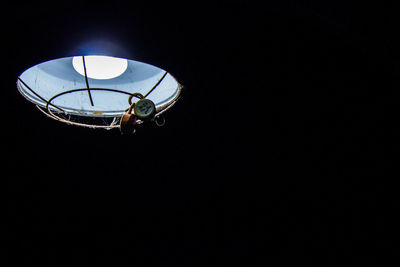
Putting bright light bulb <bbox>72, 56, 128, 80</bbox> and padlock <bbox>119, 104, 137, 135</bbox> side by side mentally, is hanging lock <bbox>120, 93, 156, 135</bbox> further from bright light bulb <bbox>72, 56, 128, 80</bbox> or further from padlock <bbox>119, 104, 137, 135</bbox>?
bright light bulb <bbox>72, 56, 128, 80</bbox>

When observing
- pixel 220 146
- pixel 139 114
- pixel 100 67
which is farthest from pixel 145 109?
pixel 220 146

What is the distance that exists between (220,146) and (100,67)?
1.95 meters

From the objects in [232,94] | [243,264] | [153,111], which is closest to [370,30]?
[232,94]

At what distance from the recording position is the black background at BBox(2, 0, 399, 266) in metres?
1.91

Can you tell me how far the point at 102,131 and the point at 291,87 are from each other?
6.62 ft

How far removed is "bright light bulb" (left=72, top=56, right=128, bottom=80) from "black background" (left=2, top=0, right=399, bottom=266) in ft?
0.32

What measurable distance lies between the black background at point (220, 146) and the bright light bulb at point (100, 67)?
0.32 ft

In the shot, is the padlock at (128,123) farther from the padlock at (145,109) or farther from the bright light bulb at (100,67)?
the bright light bulb at (100,67)

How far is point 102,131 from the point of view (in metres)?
3.40

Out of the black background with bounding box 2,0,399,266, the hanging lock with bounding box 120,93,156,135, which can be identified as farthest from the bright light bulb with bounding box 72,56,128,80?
the hanging lock with bounding box 120,93,156,135

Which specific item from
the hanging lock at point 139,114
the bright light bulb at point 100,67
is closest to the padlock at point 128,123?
the hanging lock at point 139,114

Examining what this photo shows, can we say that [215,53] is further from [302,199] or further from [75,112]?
[302,199]

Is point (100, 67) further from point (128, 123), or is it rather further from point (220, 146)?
point (220, 146)

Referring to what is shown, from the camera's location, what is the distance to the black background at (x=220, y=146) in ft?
6.26
